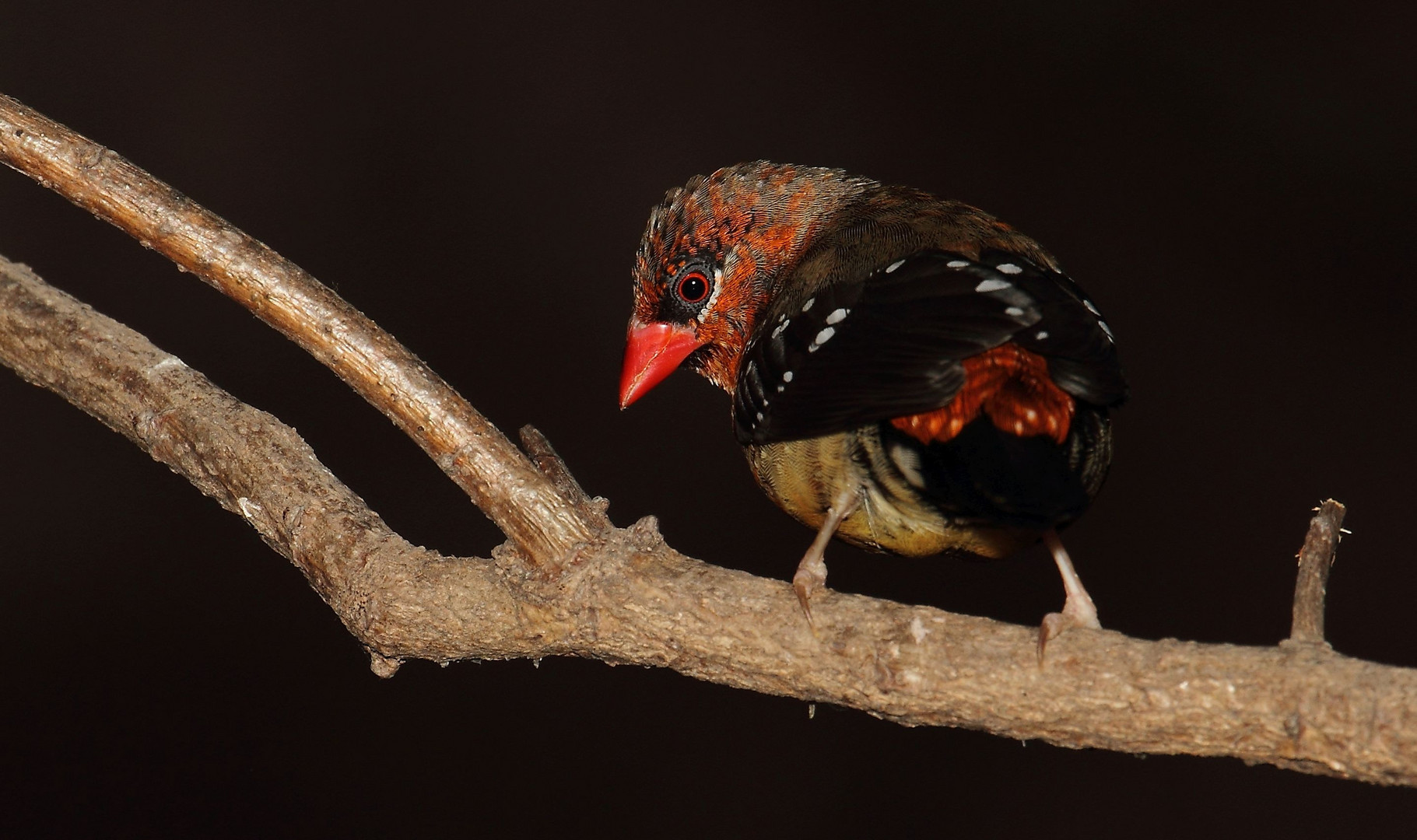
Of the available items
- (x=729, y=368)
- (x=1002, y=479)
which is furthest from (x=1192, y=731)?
(x=729, y=368)

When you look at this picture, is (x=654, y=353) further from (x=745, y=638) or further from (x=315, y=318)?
(x=745, y=638)

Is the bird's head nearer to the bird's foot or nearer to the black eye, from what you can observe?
the black eye

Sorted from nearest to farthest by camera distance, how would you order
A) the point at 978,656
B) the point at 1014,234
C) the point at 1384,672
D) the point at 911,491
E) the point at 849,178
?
the point at 1384,672
the point at 978,656
the point at 911,491
the point at 1014,234
the point at 849,178

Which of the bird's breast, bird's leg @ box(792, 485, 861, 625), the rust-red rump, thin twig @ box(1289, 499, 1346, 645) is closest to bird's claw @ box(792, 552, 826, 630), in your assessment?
bird's leg @ box(792, 485, 861, 625)

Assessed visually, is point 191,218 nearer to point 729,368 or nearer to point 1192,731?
point 729,368

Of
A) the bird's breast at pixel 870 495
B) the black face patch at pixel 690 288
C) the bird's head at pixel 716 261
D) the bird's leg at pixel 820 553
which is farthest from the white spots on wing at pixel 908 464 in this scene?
the black face patch at pixel 690 288

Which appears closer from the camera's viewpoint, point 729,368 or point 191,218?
point 191,218
